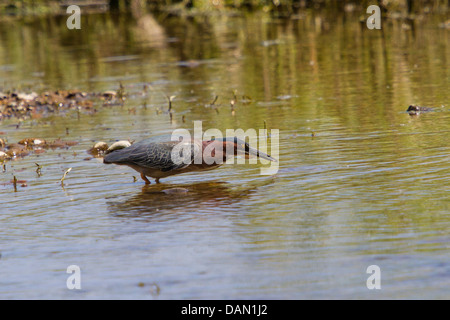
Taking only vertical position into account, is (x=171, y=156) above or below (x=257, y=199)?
above

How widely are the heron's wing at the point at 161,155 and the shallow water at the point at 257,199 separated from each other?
0.27 m

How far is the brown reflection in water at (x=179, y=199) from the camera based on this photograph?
21.8ft

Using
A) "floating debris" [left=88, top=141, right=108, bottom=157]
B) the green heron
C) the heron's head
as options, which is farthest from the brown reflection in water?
"floating debris" [left=88, top=141, right=108, bottom=157]

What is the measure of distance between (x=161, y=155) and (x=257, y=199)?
1.28 metres

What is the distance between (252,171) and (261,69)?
27.8 feet

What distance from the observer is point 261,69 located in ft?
52.7

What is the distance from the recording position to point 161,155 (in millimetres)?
7520

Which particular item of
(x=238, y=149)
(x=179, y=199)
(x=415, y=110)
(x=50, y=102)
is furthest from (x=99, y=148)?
(x=50, y=102)

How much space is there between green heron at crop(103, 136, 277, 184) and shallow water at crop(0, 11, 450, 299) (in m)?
0.19

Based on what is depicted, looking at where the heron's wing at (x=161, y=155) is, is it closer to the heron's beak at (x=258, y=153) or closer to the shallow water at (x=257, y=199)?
the shallow water at (x=257, y=199)

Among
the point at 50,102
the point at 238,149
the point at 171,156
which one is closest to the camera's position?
the point at 171,156

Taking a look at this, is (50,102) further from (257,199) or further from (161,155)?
(257,199)

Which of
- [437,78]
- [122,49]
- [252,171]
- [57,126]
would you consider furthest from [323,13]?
[252,171]

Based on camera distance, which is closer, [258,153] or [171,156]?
[171,156]
